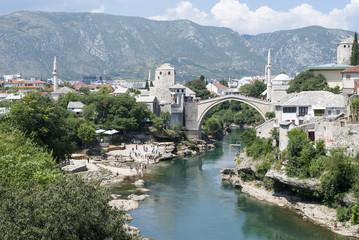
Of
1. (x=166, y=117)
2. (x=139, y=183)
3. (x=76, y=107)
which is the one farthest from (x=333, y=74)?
(x=76, y=107)

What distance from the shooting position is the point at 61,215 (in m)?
15.2

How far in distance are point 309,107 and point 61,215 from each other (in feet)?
94.9

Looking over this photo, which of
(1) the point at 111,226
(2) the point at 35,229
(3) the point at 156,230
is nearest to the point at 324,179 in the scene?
(3) the point at 156,230

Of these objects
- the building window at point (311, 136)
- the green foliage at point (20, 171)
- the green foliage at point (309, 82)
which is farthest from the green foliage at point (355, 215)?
the green foliage at point (309, 82)

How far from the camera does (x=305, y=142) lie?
30422 mm

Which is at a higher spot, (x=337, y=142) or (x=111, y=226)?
(x=337, y=142)

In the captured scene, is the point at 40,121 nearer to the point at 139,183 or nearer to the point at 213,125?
the point at 139,183

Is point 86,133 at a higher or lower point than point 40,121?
lower

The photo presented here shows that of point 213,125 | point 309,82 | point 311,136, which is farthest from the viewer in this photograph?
point 213,125

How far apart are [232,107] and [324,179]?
208 feet

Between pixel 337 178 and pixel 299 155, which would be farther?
pixel 299 155

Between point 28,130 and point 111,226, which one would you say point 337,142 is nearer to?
point 111,226

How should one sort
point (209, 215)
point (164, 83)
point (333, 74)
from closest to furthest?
1. point (209, 215)
2. point (333, 74)
3. point (164, 83)

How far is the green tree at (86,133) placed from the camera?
48875mm
